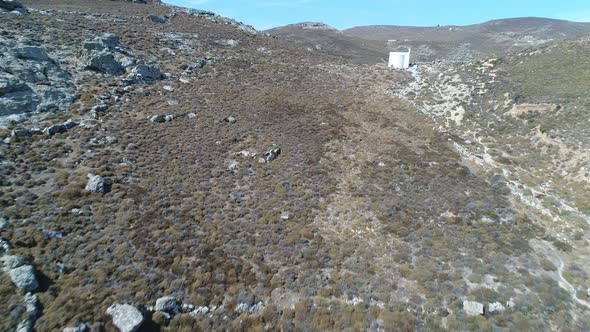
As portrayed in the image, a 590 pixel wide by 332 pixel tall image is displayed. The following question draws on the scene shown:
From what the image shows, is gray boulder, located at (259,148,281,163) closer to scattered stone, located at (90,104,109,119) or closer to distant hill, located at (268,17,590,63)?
scattered stone, located at (90,104,109,119)

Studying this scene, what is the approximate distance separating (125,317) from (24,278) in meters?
4.76

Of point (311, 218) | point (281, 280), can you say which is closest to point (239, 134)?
point (311, 218)

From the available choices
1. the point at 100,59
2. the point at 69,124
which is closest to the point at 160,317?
the point at 69,124

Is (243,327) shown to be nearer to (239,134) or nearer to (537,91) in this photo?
(239,134)

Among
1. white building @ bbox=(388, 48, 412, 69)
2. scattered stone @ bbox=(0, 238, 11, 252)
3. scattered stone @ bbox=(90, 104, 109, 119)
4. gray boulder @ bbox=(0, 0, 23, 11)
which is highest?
gray boulder @ bbox=(0, 0, 23, 11)

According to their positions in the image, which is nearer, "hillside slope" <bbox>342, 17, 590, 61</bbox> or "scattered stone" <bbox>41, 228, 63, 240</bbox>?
"scattered stone" <bbox>41, 228, 63, 240</bbox>

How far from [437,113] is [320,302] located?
3244cm

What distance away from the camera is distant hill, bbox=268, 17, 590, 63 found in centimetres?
9331

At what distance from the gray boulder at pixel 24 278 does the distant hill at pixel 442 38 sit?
221 ft

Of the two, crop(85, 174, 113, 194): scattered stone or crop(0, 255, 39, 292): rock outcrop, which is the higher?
crop(85, 174, 113, 194): scattered stone

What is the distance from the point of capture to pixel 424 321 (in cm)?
1273

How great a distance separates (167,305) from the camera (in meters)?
12.4

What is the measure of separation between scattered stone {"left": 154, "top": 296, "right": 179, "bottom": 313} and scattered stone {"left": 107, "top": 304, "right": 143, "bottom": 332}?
33.5 inches

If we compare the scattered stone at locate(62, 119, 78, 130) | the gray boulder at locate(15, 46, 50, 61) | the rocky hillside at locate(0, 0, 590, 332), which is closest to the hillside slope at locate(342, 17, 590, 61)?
the rocky hillside at locate(0, 0, 590, 332)
